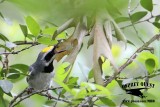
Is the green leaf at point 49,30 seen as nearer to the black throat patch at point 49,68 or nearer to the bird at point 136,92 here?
the bird at point 136,92

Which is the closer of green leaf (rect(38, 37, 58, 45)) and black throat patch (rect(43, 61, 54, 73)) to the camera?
green leaf (rect(38, 37, 58, 45))

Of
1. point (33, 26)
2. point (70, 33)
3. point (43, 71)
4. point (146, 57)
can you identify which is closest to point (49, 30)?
point (33, 26)

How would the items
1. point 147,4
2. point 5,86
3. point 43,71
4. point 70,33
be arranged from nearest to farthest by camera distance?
point 5,86 → point 147,4 → point 70,33 → point 43,71

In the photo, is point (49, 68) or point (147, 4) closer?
point (147, 4)

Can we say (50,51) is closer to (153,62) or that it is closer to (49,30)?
(49,30)

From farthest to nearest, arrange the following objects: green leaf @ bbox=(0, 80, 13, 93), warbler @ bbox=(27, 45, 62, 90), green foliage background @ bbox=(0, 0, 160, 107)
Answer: warbler @ bbox=(27, 45, 62, 90) → green leaf @ bbox=(0, 80, 13, 93) → green foliage background @ bbox=(0, 0, 160, 107)

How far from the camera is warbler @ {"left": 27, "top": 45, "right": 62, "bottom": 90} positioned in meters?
1.58

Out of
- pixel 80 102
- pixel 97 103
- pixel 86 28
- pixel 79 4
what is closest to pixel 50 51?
pixel 97 103

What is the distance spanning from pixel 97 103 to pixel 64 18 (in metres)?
0.74

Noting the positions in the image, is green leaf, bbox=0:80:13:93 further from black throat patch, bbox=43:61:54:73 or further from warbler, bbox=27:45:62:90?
black throat patch, bbox=43:61:54:73

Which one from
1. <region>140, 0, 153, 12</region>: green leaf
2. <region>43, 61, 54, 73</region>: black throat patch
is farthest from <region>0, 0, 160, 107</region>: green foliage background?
<region>43, 61, 54, 73</region>: black throat patch

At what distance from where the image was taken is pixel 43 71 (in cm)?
171

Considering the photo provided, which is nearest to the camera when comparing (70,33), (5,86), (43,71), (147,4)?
(5,86)

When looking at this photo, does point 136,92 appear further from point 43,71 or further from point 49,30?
point 43,71
